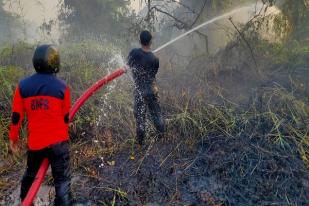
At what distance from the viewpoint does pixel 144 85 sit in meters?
5.41

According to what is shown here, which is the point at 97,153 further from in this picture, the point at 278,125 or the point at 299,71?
the point at 299,71

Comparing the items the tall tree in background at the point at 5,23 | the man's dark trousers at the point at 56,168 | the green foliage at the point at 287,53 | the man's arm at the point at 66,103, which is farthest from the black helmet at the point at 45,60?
the tall tree in background at the point at 5,23

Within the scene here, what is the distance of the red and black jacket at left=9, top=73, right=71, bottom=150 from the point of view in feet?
11.4

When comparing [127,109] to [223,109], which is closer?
[223,109]

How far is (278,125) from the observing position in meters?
5.53

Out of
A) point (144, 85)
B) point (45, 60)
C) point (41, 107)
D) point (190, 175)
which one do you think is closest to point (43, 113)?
point (41, 107)

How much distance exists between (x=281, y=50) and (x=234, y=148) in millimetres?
4097

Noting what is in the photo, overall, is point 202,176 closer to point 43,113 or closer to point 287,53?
point 43,113

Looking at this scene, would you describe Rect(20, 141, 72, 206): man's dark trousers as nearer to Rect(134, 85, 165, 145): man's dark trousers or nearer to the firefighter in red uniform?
the firefighter in red uniform

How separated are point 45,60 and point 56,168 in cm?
118

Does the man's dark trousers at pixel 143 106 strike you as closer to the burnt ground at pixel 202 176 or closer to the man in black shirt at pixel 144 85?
the man in black shirt at pixel 144 85

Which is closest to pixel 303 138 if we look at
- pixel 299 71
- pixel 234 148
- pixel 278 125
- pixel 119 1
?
pixel 278 125

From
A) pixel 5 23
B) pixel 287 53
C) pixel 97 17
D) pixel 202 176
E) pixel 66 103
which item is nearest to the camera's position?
pixel 66 103

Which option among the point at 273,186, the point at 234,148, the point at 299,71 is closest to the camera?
the point at 273,186
